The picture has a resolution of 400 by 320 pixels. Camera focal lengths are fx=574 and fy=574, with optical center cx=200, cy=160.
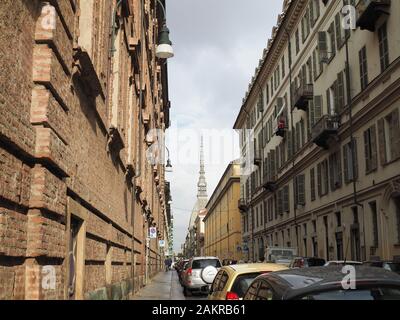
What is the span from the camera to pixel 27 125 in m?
6.68

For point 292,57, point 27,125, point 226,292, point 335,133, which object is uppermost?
point 292,57

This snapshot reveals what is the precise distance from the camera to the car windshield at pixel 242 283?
8.96 meters

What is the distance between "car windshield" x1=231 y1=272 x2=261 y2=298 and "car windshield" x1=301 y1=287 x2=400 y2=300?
4276mm

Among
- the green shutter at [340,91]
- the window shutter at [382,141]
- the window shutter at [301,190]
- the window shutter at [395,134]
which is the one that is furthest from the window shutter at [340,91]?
the window shutter at [301,190]

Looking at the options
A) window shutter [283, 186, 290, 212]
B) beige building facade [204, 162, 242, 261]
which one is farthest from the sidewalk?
beige building facade [204, 162, 242, 261]

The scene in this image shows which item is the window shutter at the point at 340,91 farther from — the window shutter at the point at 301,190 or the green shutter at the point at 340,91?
the window shutter at the point at 301,190

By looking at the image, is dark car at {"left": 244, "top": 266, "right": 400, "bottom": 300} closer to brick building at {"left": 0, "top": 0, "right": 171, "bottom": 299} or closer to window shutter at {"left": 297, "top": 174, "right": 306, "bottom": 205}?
brick building at {"left": 0, "top": 0, "right": 171, "bottom": 299}

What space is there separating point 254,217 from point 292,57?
2597 centimetres


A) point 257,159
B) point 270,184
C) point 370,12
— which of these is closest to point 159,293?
point 370,12

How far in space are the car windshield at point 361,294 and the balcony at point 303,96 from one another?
32855 millimetres

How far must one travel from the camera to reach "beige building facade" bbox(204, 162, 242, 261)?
79175 mm

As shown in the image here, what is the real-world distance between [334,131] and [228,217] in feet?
182

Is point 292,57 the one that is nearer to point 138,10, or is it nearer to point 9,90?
point 138,10
